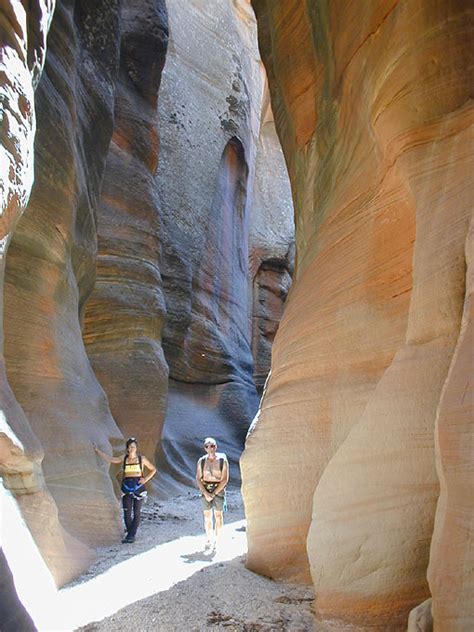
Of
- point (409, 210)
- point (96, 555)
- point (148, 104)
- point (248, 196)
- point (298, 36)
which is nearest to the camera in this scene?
point (409, 210)

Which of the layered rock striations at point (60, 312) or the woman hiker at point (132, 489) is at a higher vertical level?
the layered rock striations at point (60, 312)

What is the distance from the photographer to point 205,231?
50.5 ft

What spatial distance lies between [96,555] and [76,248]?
386cm

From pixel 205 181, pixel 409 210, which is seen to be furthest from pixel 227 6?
pixel 409 210

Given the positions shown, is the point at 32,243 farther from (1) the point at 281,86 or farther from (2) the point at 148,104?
(2) the point at 148,104

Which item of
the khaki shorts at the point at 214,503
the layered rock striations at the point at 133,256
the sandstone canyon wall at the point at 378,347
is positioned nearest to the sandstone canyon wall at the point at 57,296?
the khaki shorts at the point at 214,503

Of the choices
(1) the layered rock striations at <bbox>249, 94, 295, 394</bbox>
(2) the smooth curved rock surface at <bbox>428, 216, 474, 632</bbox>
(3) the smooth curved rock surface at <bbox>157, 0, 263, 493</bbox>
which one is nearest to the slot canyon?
(2) the smooth curved rock surface at <bbox>428, 216, 474, 632</bbox>

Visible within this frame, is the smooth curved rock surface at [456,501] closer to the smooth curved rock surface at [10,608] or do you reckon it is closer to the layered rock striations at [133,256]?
the smooth curved rock surface at [10,608]

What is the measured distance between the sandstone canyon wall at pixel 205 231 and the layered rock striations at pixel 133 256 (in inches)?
75.1

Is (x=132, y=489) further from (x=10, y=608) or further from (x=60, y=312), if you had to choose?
(x=10, y=608)

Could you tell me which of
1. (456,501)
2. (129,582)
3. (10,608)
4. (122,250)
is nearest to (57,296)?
(129,582)

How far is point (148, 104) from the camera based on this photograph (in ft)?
40.8

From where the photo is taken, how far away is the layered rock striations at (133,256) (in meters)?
10.7

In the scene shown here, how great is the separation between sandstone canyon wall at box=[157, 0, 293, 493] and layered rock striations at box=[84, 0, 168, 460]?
6.25ft
